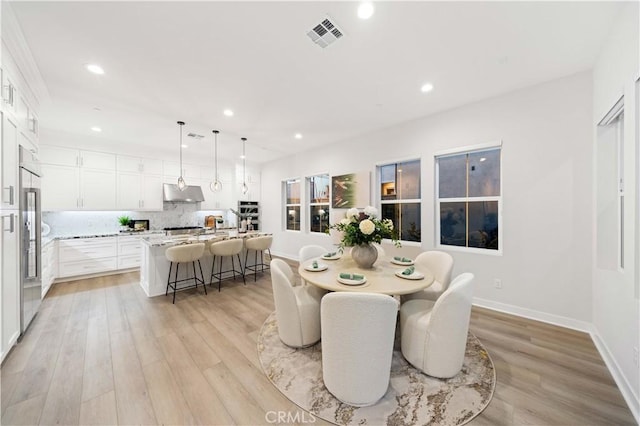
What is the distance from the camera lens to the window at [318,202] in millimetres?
5660

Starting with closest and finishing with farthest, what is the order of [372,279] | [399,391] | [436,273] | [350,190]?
[399,391]
[372,279]
[436,273]
[350,190]

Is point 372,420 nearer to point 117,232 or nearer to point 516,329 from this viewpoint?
point 516,329

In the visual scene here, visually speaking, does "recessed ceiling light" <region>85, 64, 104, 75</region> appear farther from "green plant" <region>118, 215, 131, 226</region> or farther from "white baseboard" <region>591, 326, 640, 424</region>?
"white baseboard" <region>591, 326, 640, 424</region>

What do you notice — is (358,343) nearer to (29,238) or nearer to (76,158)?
(29,238)

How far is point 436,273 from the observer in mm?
2705

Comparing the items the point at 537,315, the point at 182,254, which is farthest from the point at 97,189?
the point at 537,315

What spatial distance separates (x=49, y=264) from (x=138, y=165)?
2.49m

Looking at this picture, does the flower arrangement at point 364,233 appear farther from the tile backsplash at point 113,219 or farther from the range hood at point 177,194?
the tile backsplash at point 113,219

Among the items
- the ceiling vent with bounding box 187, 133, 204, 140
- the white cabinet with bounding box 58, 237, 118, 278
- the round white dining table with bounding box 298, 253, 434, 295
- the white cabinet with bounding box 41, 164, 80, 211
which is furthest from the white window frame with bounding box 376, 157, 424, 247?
the white cabinet with bounding box 41, 164, 80, 211

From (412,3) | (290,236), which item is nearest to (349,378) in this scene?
(412,3)

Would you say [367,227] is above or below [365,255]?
above

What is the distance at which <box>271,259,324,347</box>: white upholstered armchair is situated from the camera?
2.13 m

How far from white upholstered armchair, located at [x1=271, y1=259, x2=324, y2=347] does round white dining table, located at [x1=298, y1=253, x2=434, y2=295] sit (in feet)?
0.73

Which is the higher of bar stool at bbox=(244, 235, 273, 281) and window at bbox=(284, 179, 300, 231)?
window at bbox=(284, 179, 300, 231)
